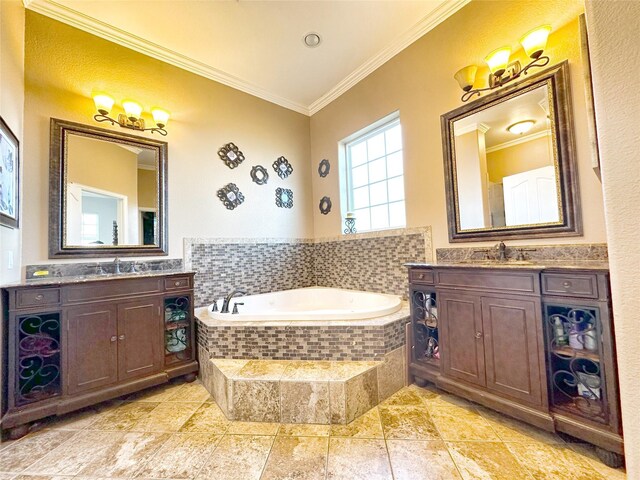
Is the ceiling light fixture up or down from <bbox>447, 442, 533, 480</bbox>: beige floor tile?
up

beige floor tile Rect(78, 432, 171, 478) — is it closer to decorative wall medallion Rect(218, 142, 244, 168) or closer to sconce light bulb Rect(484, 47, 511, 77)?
decorative wall medallion Rect(218, 142, 244, 168)

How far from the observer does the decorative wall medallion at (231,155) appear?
A: 3150 mm

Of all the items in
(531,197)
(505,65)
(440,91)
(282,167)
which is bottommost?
(531,197)

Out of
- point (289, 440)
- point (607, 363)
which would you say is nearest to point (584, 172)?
point (607, 363)

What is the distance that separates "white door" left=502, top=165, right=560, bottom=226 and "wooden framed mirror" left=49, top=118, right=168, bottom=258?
10.1 ft

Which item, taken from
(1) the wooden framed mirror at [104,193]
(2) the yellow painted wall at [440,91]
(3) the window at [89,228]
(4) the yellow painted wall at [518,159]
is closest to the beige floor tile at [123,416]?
(1) the wooden framed mirror at [104,193]

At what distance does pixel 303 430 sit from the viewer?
1.67m

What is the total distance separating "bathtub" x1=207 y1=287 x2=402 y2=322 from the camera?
2193 millimetres

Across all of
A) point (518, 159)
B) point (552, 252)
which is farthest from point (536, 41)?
point (552, 252)

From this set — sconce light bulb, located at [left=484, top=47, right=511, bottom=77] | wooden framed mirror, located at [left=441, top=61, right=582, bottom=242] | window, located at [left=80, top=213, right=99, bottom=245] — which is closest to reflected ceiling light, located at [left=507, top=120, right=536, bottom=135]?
wooden framed mirror, located at [left=441, top=61, right=582, bottom=242]

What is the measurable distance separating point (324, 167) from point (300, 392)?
111 inches

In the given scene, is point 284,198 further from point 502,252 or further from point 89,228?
point 502,252

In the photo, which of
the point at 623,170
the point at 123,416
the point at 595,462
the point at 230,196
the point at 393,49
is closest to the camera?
the point at 623,170

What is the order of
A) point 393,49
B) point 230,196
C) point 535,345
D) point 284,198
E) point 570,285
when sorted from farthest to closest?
1. point 284,198
2. point 230,196
3. point 393,49
4. point 535,345
5. point 570,285
